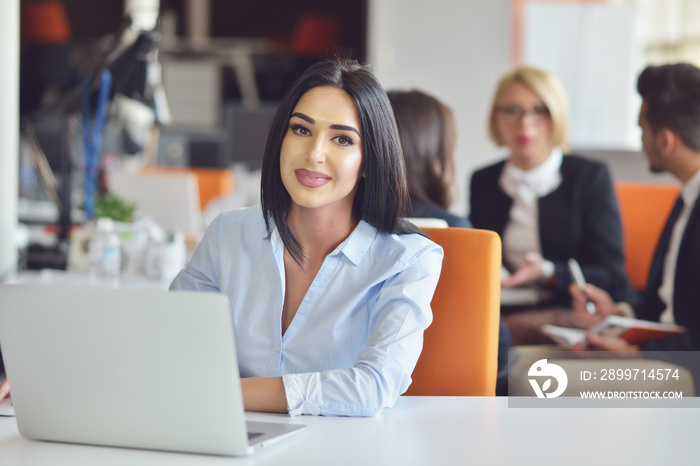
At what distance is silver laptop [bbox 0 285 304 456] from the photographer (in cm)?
97

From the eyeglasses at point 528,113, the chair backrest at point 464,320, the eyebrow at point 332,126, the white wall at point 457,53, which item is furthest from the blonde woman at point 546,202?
the white wall at point 457,53

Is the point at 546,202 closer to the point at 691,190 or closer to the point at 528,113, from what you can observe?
the point at 528,113

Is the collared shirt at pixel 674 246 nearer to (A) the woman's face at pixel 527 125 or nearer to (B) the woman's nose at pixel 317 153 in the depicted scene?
(A) the woman's face at pixel 527 125

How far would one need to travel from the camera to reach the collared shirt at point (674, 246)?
2465 mm

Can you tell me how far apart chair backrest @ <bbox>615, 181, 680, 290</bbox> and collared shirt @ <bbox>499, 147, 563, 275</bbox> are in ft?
1.21

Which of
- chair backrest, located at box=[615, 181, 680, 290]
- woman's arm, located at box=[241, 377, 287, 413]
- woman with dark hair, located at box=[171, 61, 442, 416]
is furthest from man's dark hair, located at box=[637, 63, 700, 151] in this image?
woman's arm, located at box=[241, 377, 287, 413]

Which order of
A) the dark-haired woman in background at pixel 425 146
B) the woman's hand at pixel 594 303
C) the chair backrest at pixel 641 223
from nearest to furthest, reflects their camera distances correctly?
1. the dark-haired woman in background at pixel 425 146
2. the woman's hand at pixel 594 303
3. the chair backrest at pixel 641 223

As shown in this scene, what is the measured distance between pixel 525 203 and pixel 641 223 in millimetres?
522

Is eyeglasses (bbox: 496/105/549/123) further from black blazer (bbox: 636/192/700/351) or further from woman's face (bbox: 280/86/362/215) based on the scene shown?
woman's face (bbox: 280/86/362/215)

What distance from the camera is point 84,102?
3.18 meters

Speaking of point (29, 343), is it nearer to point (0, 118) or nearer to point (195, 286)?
point (195, 286)

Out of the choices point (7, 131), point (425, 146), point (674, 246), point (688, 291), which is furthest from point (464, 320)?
point (7, 131)

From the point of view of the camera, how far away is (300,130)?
60.3 inches

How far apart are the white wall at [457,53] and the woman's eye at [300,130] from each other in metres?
5.27
